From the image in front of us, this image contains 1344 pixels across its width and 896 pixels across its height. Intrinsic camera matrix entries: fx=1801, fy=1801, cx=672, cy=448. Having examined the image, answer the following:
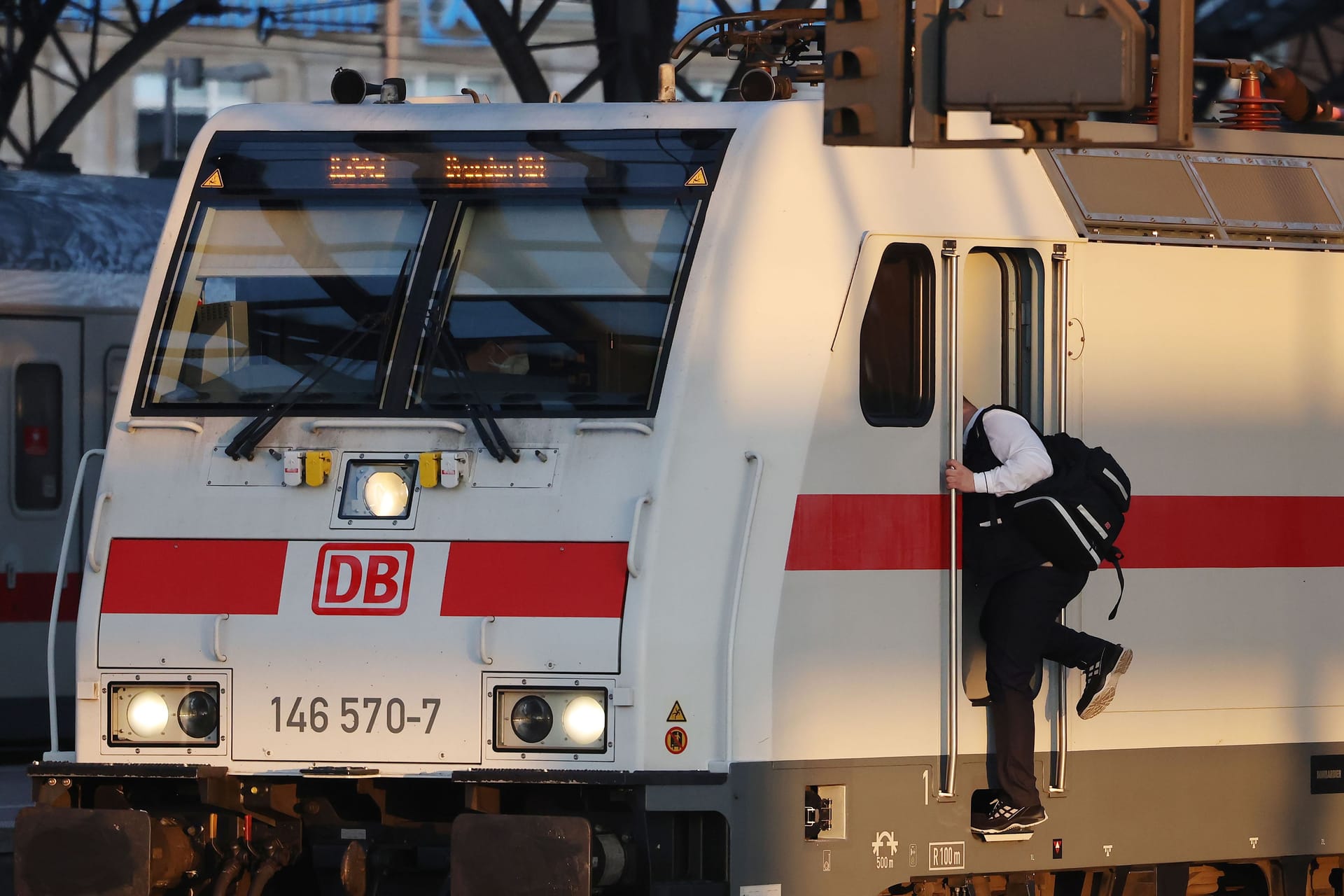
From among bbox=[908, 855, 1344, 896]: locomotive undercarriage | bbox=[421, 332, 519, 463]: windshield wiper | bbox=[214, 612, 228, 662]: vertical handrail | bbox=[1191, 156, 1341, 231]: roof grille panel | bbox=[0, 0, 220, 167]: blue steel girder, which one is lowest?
bbox=[908, 855, 1344, 896]: locomotive undercarriage

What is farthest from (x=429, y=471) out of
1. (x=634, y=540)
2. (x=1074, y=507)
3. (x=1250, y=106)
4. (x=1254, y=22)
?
(x=1254, y=22)

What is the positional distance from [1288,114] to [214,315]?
15.9ft

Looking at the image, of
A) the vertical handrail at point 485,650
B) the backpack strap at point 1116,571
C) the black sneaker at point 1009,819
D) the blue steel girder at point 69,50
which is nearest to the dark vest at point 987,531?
the backpack strap at point 1116,571

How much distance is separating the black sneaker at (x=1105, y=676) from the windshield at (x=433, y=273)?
5.88ft

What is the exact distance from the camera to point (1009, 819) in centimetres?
604

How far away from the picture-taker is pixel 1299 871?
6.66 metres

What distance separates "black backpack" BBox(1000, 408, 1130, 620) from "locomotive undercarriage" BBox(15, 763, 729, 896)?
4.80ft

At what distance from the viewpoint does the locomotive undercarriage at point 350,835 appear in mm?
5406

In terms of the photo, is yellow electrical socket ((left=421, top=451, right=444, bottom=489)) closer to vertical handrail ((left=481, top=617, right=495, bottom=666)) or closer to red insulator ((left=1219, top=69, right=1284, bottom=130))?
vertical handrail ((left=481, top=617, right=495, bottom=666))

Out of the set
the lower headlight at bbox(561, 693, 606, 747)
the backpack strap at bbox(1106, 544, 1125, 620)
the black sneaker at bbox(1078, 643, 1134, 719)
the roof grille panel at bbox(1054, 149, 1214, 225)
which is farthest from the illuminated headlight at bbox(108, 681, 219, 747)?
the roof grille panel at bbox(1054, 149, 1214, 225)

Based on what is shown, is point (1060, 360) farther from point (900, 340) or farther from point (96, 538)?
point (96, 538)

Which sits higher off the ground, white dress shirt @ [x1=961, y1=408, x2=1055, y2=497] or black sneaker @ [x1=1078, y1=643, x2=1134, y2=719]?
white dress shirt @ [x1=961, y1=408, x2=1055, y2=497]

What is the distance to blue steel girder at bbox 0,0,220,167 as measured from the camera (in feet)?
55.4

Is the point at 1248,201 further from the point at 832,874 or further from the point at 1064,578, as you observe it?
the point at 832,874
